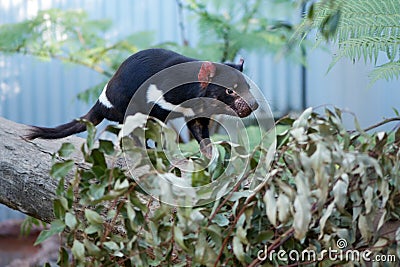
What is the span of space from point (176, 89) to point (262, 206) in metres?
0.54

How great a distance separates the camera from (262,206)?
105 centimetres

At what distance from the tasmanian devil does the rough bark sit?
0.08 m

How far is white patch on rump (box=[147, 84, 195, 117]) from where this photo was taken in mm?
1471

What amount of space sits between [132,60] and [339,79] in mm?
2223

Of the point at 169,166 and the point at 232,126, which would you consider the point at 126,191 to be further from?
the point at 232,126

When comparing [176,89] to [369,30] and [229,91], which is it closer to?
[229,91]

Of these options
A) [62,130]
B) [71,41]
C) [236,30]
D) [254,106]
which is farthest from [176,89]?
[71,41]

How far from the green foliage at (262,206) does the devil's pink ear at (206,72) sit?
0.40 meters

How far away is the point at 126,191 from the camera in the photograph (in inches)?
39.4

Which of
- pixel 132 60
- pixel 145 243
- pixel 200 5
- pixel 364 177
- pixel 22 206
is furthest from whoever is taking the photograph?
pixel 200 5

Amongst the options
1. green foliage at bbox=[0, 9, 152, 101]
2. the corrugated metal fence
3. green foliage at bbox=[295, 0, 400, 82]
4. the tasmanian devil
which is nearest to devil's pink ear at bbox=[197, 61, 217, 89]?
the tasmanian devil

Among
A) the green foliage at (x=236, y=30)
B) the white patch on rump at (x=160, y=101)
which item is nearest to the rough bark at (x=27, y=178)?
the white patch on rump at (x=160, y=101)

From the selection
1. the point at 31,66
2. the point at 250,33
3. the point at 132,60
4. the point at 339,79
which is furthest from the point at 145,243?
the point at 31,66

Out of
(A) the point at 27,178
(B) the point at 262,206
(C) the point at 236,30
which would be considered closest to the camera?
(B) the point at 262,206
